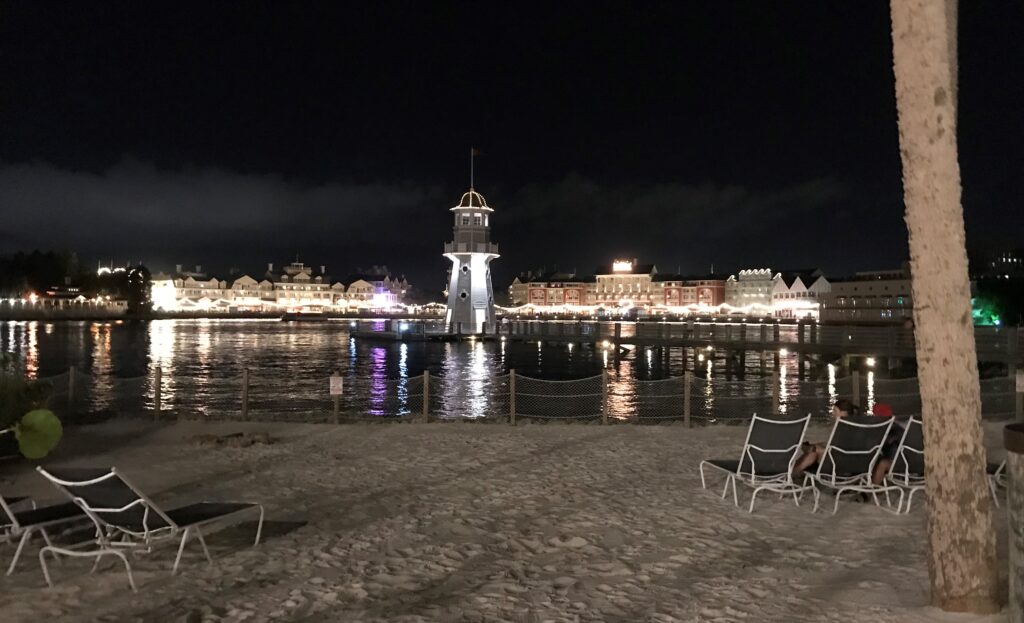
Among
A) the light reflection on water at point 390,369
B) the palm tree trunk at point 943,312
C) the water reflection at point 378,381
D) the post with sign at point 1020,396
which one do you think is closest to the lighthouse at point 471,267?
the light reflection on water at point 390,369

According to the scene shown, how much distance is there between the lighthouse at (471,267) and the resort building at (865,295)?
57.7 metres

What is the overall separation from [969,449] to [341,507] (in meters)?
5.30

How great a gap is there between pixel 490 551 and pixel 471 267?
5173cm

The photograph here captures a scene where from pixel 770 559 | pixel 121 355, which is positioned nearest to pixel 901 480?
pixel 770 559

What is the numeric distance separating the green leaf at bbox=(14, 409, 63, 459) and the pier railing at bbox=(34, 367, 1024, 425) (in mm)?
8549

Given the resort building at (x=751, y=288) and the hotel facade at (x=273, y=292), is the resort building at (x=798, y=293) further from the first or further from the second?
the hotel facade at (x=273, y=292)

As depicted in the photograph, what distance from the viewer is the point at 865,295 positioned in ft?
388

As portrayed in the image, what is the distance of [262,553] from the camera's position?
5.92 metres

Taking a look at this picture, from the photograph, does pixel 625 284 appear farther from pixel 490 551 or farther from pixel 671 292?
pixel 490 551

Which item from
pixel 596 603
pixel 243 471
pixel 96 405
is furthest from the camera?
pixel 96 405

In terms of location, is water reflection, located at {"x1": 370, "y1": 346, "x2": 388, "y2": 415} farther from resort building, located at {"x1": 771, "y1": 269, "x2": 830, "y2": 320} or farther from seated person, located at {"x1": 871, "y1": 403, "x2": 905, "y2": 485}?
resort building, located at {"x1": 771, "y1": 269, "x2": 830, "y2": 320}

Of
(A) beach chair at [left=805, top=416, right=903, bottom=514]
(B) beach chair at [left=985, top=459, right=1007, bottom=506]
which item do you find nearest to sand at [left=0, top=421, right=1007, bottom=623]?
(A) beach chair at [left=805, top=416, right=903, bottom=514]

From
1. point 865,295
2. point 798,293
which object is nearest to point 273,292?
point 798,293

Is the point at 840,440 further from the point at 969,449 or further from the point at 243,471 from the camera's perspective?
the point at 243,471
